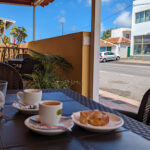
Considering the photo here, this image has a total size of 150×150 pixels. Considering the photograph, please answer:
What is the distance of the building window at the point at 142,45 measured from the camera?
5656 millimetres

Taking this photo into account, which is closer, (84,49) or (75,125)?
(75,125)

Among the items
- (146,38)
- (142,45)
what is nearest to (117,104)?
(142,45)

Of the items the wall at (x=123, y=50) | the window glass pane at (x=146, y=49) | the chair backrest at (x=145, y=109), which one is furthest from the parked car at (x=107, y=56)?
the chair backrest at (x=145, y=109)

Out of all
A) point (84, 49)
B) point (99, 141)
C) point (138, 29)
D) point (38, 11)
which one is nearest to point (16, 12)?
point (38, 11)

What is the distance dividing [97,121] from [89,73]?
2509 millimetres

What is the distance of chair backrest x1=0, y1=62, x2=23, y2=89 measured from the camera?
1.71m

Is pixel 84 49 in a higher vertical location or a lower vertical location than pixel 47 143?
higher

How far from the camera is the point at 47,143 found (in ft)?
1.92

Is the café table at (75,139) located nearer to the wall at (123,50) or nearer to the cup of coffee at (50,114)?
the cup of coffee at (50,114)

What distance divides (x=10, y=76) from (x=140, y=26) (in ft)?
19.4

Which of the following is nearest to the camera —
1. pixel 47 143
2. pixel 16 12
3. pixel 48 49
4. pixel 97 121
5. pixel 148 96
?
pixel 47 143

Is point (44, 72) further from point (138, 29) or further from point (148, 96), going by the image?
point (138, 29)

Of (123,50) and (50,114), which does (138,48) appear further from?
(123,50)

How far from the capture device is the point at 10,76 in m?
1.71
